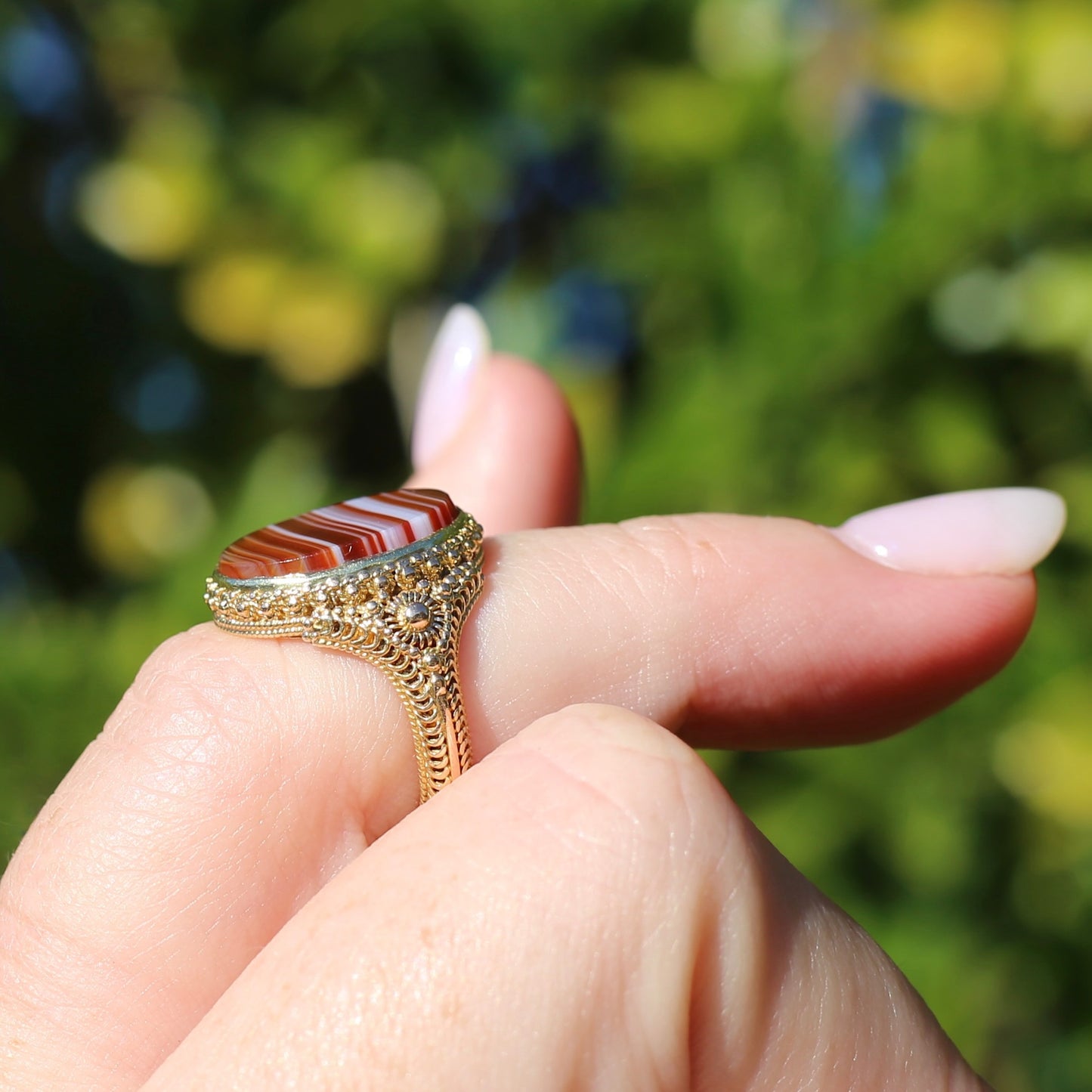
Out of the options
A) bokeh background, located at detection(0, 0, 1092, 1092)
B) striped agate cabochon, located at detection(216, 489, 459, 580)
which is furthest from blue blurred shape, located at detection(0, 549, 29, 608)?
striped agate cabochon, located at detection(216, 489, 459, 580)

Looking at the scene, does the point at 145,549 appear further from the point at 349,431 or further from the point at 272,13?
the point at 272,13

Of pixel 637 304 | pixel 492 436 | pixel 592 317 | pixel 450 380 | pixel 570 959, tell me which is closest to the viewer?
pixel 570 959

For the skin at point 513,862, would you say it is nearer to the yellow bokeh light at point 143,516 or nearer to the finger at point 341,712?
the finger at point 341,712

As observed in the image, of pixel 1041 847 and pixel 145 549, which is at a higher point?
pixel 145 549

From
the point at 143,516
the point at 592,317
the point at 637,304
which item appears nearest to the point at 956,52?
the point at 637,304

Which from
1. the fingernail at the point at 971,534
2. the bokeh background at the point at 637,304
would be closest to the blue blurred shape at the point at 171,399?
the bokeh background at the point at 637,304

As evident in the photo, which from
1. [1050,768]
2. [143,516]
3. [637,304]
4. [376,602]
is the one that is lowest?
[1050,768]

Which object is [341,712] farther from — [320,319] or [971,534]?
[320,319]

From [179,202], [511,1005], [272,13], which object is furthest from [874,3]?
[511,1005]
